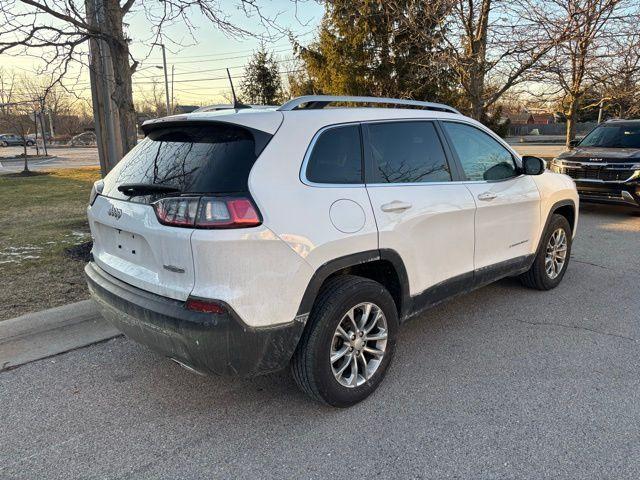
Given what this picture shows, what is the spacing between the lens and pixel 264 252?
8.05 feet

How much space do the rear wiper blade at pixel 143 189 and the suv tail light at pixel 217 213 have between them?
185mm

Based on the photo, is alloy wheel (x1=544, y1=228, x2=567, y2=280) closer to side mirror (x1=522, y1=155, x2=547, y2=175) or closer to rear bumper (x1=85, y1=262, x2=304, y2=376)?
side mirror (x1=522, y1=155, x2=547, y2=175)

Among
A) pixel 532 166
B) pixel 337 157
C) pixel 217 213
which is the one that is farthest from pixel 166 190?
pixel 532 166

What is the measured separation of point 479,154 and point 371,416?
2.36 metres

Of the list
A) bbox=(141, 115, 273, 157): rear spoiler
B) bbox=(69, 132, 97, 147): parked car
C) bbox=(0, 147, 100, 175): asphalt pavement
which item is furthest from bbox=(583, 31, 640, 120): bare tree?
bbox=(69, 132, 97, 147): parked car

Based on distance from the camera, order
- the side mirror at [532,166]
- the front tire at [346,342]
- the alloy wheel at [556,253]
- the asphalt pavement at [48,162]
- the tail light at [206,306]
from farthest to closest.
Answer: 1. the asphalt pavement at [48,162]
2. the alloy wheel at [556,253]
3. the side mirror at [532,166]
4. the front tire at [346,342]
5. the tail light at [206,306]

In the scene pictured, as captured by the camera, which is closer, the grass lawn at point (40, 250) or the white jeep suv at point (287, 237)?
the white jeep suv at point (287, 237)

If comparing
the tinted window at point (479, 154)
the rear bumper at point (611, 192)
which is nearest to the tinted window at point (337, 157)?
the tinted window at point (479, 154)

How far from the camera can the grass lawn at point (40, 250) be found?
179 inches

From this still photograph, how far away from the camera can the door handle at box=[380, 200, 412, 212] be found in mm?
3019

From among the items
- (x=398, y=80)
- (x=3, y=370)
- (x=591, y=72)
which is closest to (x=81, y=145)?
(x=398, y=80)

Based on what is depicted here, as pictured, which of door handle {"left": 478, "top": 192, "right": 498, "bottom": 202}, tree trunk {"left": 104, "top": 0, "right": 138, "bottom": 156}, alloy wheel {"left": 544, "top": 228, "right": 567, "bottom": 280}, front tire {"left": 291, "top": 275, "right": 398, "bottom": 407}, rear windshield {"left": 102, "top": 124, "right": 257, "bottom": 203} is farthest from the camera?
tree trunk {"left": 104, "top": 0, "right": 138, "bottom": 156}

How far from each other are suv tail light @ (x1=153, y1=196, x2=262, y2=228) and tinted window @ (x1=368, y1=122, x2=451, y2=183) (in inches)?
37.5

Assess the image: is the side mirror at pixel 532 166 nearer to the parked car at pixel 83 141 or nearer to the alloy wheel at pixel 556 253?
the alloy wheel at pixel 556 253
